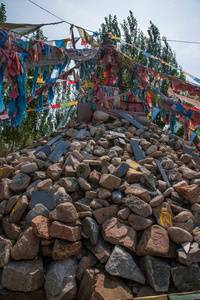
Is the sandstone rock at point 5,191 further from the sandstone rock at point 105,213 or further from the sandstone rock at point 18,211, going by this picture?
the sandstone rock at point 105,213

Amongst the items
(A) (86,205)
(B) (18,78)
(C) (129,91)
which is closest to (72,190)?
(A) (86,205)

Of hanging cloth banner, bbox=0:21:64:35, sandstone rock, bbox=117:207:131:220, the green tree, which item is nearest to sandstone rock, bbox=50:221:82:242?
sandstone rock, bbox=117:207:131:220

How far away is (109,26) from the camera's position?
55.5ft

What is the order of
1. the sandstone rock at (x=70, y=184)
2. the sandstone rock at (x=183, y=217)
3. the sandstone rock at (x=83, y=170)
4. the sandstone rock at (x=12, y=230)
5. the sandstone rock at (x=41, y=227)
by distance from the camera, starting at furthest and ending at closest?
the sandstone rock at (x=83, y=170), the sandstone rock at (x=70, y=184), the sandstone rock at (x=183, y=217), the sandstone rock at (x=12, y=230), the sandstone rock at (x=41, y=227)

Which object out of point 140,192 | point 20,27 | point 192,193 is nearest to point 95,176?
point 140,192

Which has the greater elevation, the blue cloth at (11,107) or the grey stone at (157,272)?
the blue cloth at (11,107)

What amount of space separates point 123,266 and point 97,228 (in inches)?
22.8

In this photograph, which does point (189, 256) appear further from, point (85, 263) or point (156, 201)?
point (85, 263)

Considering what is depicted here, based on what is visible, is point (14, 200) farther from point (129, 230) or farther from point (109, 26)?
point (109, 26)

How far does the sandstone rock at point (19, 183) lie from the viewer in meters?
3.68

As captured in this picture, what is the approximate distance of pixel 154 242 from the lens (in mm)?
2781

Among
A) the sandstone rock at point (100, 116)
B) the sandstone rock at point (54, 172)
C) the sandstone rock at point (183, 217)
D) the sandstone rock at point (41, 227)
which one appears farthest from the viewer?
the sandstone rock at point (100, 116)

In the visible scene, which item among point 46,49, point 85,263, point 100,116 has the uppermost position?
point 46,49

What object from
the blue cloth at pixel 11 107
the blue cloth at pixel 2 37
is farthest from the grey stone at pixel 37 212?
the blue cloth at pixel 2 37
